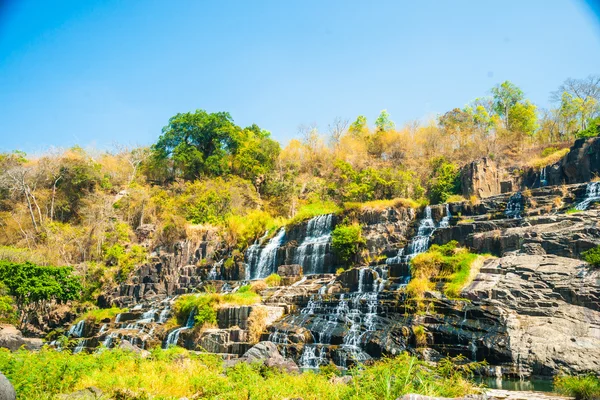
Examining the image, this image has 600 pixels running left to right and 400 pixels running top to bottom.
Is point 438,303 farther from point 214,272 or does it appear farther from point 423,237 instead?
point 214,272

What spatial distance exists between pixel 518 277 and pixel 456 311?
104 inches

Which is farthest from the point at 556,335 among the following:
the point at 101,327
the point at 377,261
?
the point at 101,327

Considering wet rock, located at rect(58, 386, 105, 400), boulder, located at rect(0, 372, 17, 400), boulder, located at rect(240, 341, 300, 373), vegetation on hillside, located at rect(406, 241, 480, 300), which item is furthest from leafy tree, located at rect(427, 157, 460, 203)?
boulder, located at rect(0, 372, 17, 400)

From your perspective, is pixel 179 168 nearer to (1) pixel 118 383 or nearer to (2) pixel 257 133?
(2) pixel 257 133

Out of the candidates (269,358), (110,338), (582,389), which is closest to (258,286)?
(110,338)

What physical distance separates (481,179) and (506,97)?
21.4 m

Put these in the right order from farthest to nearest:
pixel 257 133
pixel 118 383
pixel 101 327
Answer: pixel 257 133
pixel 101 327
pixel 118 383

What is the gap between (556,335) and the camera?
12.9m

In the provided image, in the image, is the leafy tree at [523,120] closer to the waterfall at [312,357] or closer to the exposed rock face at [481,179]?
the exposed rock face at [481,179]

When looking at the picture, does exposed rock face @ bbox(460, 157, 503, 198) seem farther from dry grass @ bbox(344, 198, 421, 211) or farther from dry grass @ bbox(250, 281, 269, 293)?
dry grass @ bbox(250, 281, 269, 293)

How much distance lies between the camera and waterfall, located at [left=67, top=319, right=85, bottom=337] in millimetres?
22188

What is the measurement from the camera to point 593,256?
14.5 meters

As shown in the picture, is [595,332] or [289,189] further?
[289,189]

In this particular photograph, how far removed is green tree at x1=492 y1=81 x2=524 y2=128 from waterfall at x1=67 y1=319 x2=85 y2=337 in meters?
40.0
